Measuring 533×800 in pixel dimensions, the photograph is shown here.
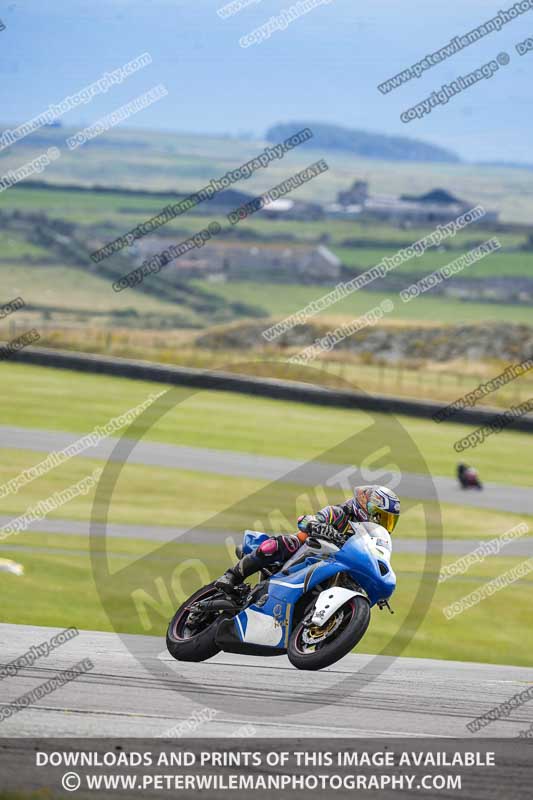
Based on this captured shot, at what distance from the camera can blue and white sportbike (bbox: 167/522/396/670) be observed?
8672 mm

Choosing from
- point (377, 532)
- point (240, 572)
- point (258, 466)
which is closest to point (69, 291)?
point (258, 466)

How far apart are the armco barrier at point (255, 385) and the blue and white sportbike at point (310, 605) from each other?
114ft

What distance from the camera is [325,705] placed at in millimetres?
9000

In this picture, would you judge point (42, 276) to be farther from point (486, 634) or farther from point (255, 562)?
point (255, 562)

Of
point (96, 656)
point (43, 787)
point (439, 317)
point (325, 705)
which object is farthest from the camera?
point (439, 317)

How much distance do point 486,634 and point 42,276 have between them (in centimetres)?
11060

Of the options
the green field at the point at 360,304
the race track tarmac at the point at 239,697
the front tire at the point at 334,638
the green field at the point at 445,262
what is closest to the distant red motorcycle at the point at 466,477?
the race track tarmac at the point at 239,697

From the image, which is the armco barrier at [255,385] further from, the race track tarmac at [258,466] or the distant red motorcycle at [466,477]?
the distant red motorcycle at [466,477]

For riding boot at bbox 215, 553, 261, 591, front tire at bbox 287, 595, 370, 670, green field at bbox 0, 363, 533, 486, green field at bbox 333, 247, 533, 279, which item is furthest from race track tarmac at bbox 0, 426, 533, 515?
green field at bbox 333, 247, 533, 279

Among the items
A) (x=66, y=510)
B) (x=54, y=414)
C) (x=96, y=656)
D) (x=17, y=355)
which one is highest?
(x=17, y=355)

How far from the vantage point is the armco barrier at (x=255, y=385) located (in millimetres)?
45031

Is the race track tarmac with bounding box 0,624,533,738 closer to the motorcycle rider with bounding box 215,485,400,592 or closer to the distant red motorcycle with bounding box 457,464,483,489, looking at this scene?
the motorcycle rider with bounding box 215,485,400,592

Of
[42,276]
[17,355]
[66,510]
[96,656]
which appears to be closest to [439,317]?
[42,276]

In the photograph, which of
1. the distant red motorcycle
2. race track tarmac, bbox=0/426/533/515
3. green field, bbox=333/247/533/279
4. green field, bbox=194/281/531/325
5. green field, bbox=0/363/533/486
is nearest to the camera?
race track tarmac, bbox=0/426/533/515
